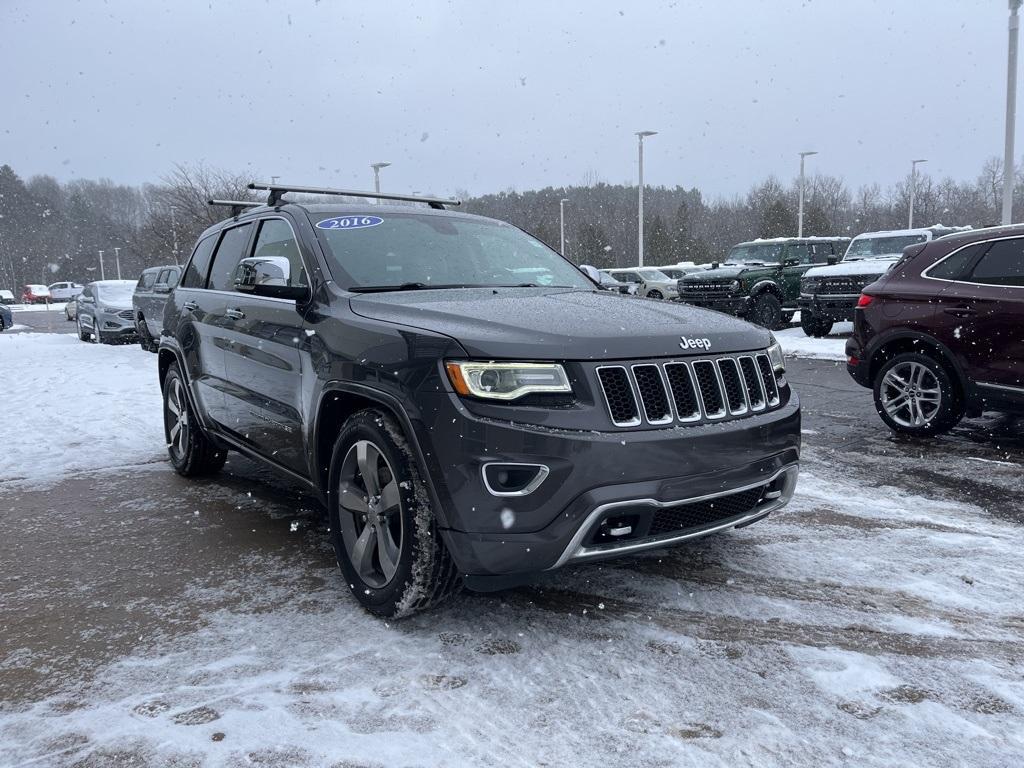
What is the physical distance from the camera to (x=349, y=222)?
401cm

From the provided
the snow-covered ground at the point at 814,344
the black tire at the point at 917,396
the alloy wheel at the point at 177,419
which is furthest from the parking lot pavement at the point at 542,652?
the snow-covered ground at the point at 814,344

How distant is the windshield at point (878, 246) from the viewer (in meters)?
15.9

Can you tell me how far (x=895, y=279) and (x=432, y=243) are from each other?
14.6 ft

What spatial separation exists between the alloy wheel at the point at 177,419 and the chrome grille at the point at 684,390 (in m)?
3.77

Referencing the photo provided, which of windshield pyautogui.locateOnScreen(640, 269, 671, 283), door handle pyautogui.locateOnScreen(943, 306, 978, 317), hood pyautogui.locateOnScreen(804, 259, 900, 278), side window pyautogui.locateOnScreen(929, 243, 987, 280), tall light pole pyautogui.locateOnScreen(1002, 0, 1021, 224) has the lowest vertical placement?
door handle pyautogui.locateOnScreen(943, 306, 978, 317)

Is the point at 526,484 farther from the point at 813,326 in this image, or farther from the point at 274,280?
the point at 813,326

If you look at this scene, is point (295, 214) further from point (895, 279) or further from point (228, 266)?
point (895, 279)

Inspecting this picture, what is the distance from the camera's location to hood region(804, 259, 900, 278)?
47.1 feet

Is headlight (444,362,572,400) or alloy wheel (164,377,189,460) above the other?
headlight (444,362,572,400)

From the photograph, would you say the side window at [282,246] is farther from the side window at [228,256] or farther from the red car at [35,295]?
the red car at [35,295]

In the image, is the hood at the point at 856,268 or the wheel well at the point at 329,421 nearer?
the wheel well at the point at 329,421

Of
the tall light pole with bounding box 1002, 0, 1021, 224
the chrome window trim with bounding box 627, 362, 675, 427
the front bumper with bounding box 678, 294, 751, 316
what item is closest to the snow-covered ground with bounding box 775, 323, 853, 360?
the front bumper with bounding box 678, 294, 751, 316

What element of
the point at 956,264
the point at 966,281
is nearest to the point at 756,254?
the point at 956,264

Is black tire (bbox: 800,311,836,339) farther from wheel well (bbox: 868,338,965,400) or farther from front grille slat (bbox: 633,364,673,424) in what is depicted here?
front grille slat (bbox: 633,364,673,424)
